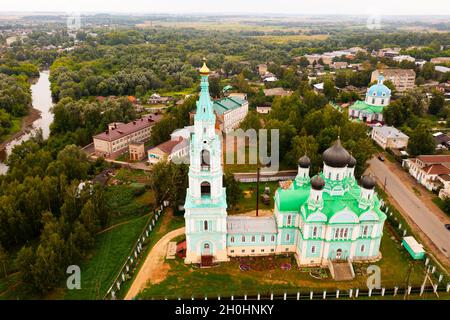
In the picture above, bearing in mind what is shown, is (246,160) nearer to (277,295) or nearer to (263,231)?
(263,231)

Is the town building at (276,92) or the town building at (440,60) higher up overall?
the town building at (440,60)

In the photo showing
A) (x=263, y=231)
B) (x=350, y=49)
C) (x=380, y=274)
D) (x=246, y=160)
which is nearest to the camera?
(x=380, y=274)

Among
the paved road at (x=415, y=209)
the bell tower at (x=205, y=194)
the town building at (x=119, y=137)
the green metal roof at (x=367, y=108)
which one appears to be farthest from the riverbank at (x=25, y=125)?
the green metal roof at (x=367, y=108)

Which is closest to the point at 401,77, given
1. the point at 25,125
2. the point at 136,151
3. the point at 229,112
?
the point at 229,112

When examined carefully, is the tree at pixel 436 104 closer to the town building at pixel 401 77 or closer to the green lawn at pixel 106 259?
the town building at pixel 401 77

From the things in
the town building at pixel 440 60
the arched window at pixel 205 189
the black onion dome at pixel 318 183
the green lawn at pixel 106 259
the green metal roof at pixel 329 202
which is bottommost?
the green lawn at pixel 106 259

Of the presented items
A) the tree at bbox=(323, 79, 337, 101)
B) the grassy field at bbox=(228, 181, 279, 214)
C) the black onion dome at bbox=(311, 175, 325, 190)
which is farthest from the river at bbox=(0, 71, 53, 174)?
the tree at bbox=(323, 79, 337, 101)

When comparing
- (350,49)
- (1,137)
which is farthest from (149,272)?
(350,49)
